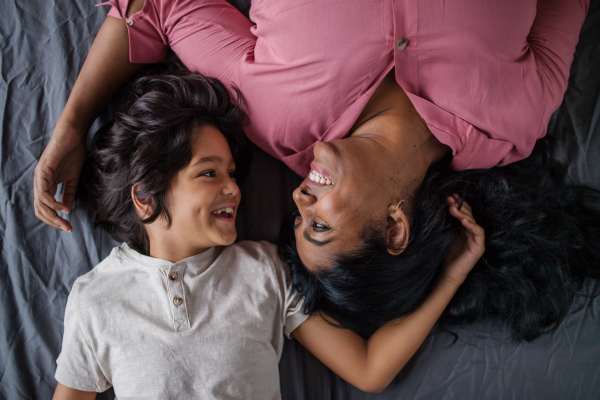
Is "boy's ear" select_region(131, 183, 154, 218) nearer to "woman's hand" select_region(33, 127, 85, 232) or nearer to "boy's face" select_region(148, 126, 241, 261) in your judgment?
"boy's face" select_region(148, 126, 241, 261)

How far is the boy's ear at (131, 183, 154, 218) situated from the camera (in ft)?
3.73

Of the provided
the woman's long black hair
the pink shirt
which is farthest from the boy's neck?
the pink shirt

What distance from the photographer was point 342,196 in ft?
3.25

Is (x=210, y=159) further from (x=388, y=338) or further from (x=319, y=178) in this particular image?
(x=388, y=338)

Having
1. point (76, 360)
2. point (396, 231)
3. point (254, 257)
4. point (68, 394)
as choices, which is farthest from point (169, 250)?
point (396, 231)

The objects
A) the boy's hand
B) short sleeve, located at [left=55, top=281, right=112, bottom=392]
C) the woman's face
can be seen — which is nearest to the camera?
the woman's face

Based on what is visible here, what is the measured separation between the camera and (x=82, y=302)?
112 cm

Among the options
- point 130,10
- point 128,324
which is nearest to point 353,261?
point 128,324

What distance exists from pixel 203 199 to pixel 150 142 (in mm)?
250

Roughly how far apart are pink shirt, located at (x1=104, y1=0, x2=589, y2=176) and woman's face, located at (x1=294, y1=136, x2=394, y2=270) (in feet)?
0.50

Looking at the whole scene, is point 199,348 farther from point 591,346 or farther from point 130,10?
point 591,346

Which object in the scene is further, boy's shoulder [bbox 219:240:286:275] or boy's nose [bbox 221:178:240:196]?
boy's shoulder [bbox 219:240:286:275]

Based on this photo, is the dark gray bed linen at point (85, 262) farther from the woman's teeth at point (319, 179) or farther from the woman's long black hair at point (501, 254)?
the woman's teeth at point (319, 179)

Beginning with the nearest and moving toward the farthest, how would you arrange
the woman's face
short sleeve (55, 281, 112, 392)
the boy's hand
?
the woman's face < short sleeve (55, 281, 112, 392) < the boy's hand
